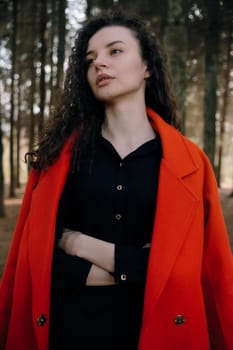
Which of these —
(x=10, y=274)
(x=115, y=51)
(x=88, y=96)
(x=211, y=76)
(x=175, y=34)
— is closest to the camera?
(x=115, y=51)

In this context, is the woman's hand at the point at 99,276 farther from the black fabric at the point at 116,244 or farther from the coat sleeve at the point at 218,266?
the coat sleeve at the point at 218,266

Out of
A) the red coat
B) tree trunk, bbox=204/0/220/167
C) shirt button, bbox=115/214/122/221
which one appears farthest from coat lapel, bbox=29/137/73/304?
tree trunk, bbox=204/0/220/167

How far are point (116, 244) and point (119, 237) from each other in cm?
6

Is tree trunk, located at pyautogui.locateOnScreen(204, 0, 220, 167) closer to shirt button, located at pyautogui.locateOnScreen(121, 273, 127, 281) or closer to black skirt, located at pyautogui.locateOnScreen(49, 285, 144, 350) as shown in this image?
black skirt, located at pyautogui.locateOnScreen(49, 285, 144, 350)

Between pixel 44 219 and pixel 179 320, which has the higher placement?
pixel 44 219

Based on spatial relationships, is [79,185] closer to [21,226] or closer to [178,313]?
[21,226]

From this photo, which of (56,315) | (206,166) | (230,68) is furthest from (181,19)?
(230,68)

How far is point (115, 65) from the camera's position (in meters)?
2.17

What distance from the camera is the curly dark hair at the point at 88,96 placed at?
2.39 metres

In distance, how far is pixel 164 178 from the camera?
84.0 inches

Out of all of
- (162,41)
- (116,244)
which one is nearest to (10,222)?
(162,41)

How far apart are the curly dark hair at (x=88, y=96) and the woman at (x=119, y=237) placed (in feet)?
0.06

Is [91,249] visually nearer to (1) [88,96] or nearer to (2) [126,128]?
(2) [126,128]

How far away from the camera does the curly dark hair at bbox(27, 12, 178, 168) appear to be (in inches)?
94.0
